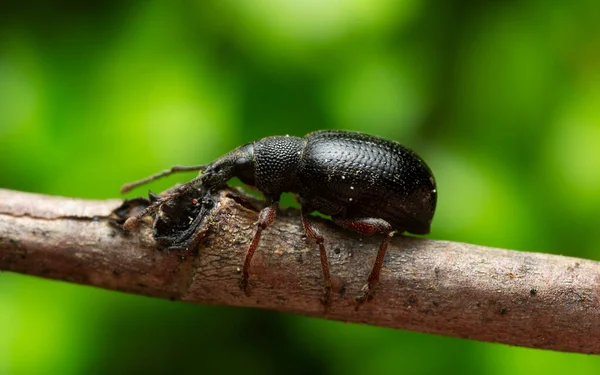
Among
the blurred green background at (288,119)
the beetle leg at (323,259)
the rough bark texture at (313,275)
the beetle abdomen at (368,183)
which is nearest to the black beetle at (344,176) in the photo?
the beetle abdomen at (368,183)

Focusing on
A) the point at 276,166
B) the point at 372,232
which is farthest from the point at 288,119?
the point at 372,232

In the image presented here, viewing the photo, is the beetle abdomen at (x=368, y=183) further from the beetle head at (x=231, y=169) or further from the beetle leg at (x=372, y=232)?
the beetle head at (x=231, y=169)

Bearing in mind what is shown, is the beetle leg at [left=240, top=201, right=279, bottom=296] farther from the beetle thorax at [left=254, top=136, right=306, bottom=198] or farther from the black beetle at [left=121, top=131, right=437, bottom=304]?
the beetle thorax at [left=254, top=136, right=306, bottom=198]

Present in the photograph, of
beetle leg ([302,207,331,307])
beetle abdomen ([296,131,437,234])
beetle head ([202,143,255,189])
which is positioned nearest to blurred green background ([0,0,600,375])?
beetle head ([202,143,255,189])

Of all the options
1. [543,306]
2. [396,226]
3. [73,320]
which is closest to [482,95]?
[396,226]

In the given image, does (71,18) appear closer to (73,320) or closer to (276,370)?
(73,320)
